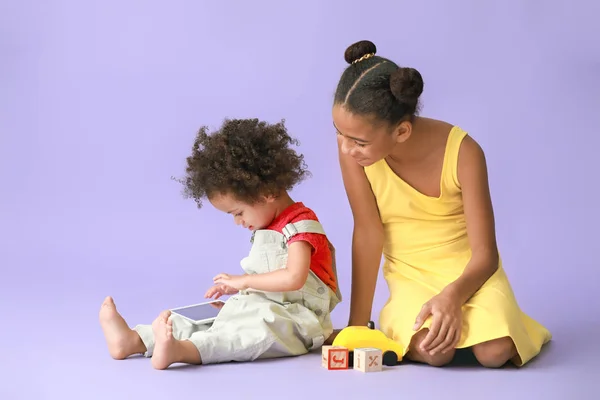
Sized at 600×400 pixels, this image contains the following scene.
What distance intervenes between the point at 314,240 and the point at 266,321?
0.27m

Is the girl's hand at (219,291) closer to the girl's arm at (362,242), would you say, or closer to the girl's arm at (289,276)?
the girl's arm at (289,276)

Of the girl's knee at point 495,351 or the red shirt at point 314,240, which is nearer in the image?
the girl's knee at point 495,351

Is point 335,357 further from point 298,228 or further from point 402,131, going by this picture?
point 402,131

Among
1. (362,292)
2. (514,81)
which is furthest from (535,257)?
(362,292)

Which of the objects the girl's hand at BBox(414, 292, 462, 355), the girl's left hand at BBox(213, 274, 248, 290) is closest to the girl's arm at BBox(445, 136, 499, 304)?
the girl's hand at BBox(414, 292, 462, 355)

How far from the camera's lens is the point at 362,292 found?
297 cm

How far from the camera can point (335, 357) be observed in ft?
8.58

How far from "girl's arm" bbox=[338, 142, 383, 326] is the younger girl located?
0.08 m

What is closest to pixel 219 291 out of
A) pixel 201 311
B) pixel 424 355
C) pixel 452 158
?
pixel 201 311

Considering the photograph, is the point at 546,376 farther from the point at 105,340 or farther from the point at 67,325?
the point at 67,325

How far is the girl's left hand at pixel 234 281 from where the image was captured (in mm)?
2842

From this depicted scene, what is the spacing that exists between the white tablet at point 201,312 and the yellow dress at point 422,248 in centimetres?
49

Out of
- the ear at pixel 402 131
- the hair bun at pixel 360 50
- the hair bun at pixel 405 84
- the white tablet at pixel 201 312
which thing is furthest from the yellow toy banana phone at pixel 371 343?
the hair bun at pixel 360 50

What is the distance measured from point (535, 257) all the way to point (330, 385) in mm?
1764
